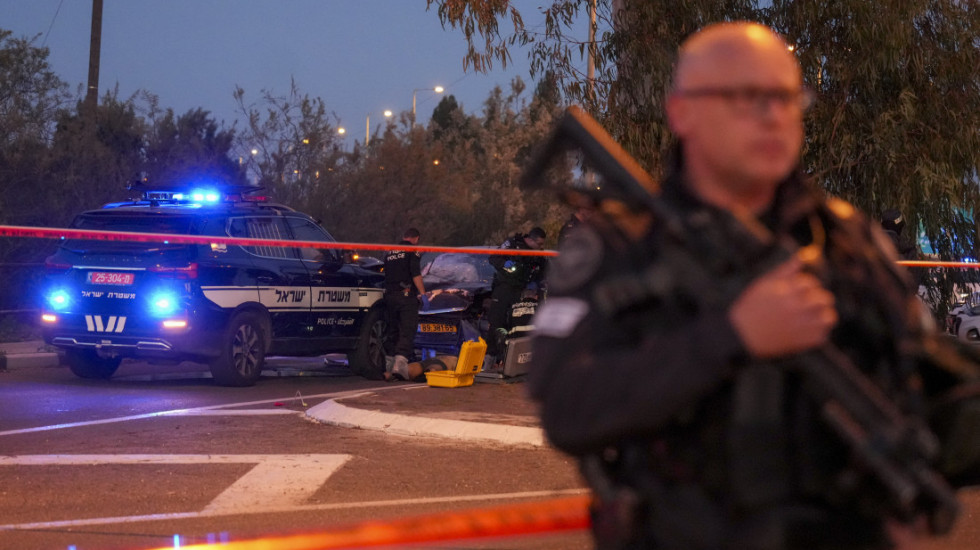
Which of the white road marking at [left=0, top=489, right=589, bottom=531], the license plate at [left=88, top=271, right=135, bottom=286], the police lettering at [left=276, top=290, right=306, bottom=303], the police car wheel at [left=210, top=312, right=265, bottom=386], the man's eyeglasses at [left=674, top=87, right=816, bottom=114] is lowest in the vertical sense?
the white road marking at [left=0, top=489, right=589, bottom=531]

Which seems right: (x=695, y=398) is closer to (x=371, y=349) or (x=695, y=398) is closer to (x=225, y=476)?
(x=225, y=476)

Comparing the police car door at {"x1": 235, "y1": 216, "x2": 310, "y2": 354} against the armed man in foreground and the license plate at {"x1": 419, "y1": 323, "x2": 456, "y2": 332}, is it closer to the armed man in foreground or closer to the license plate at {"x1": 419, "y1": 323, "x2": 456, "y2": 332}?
the license plate at {"x1": 419, "y1": 323, "x2": 456, "y2": 332}

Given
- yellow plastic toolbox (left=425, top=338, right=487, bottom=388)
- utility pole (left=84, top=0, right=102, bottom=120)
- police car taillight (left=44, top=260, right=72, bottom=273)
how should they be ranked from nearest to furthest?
yellow plastic toolbox (left=425, top=338, right=487, bottom=388), police car taillight (left=44, top=260, right=72, bottom=273), utility pole (left=84, top=0, right=102, bottom=120)

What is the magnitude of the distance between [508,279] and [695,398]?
41.2ft

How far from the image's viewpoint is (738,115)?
1773 mm

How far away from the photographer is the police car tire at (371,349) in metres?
15.1

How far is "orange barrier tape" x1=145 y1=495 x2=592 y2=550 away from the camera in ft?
7.25

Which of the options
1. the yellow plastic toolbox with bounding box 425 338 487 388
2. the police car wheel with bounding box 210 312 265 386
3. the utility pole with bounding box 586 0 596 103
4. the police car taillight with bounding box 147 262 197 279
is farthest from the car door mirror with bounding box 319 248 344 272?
the utility pole with bounding box 586 0 596 103

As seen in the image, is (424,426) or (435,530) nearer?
(435,530)

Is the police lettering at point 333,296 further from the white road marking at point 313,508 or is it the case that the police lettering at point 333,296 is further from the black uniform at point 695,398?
the black uniform at point 695,398

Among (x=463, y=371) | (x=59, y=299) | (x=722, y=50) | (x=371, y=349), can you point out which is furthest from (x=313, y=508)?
(x=371, y=349)

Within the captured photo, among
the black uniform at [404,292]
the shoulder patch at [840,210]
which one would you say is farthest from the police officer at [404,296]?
the shoulder patch at [840,210]

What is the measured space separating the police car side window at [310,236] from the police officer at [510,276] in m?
2.04

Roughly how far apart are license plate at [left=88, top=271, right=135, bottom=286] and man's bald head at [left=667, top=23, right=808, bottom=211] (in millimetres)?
11767
